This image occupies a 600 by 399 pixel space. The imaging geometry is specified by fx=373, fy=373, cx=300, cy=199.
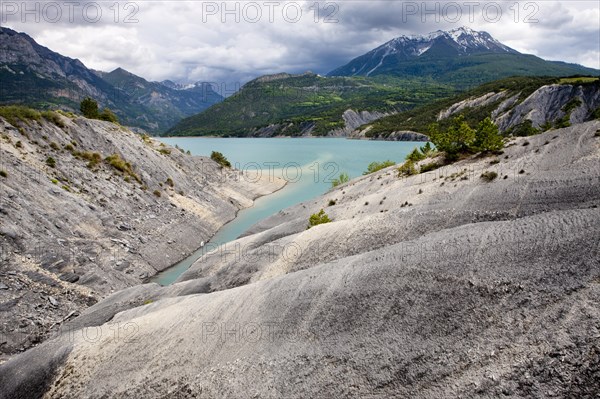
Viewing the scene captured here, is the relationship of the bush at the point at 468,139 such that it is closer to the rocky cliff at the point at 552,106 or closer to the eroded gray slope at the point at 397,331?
the eroded gray slope at the point at 397,331

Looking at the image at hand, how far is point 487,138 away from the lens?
32.1 meters

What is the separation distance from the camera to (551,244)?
46.0 ft

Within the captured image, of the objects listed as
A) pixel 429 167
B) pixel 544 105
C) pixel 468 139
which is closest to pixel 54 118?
pixel 429 167

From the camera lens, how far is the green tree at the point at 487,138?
31.3m

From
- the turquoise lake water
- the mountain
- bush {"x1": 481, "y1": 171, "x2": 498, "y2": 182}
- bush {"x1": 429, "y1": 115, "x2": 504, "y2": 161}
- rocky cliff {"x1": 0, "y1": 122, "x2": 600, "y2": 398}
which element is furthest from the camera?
the mountain

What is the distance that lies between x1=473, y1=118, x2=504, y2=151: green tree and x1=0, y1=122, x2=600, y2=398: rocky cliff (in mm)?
6417

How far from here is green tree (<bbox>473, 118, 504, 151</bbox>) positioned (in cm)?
3127

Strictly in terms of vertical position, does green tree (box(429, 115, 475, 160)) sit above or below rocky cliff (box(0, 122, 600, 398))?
above

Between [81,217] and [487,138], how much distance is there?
136ft

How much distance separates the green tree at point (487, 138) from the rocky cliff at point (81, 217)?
1395 inches

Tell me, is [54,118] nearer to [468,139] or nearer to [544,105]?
[468,139]

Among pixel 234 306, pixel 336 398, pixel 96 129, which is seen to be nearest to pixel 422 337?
pixel 336 398

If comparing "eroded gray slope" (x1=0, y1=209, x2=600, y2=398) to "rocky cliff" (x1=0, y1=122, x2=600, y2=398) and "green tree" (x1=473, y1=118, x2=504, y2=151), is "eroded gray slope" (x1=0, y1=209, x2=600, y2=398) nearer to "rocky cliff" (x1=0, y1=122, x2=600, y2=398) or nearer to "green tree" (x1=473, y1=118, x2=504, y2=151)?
"rocky cliff" (x1=0, y1=122, x2=600, y2=398)

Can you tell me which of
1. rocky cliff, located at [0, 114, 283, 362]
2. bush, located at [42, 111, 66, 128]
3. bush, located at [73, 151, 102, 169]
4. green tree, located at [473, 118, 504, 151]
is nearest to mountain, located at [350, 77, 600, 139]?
green tree, located at [473, 118, 504, 151]
